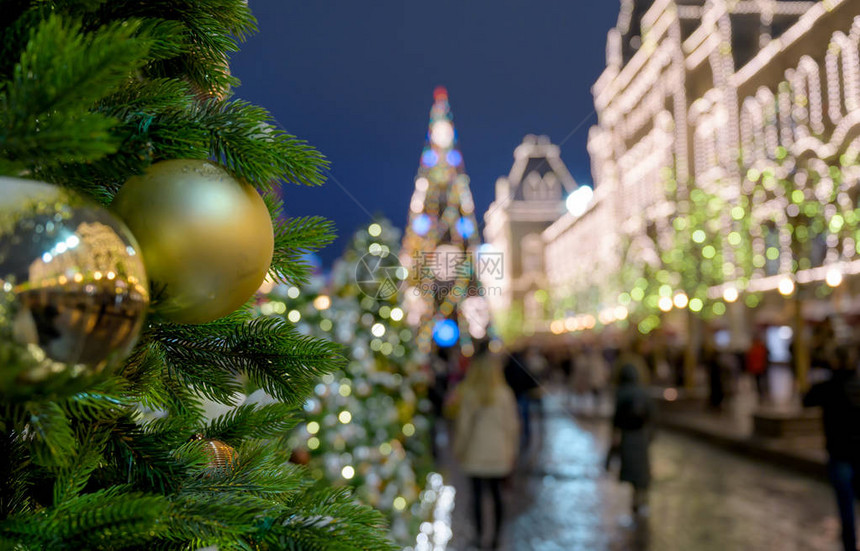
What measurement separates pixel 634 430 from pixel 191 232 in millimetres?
6163

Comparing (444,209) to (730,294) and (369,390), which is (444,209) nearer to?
(730,294)

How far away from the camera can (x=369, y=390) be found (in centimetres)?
585

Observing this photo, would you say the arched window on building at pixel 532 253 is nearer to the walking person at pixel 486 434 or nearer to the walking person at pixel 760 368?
the walking person at pixel 760 368

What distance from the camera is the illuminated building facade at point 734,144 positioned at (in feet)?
49.1

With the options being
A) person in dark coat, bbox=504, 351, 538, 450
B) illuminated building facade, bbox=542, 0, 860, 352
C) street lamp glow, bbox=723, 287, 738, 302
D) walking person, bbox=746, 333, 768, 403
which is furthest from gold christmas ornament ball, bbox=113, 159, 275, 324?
street lamp glow, bbox=723, 287, 738, 302

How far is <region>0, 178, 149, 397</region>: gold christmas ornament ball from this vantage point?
56 centimetres

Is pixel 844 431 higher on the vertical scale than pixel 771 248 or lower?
lower

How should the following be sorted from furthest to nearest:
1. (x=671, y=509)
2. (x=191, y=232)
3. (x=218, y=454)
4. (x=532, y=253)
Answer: (x=532, y=253), (x=671, y=509), (x=218, y=454), (x=191, y=232)

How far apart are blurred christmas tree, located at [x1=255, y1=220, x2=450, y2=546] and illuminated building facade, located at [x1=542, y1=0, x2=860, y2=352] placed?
289 inches

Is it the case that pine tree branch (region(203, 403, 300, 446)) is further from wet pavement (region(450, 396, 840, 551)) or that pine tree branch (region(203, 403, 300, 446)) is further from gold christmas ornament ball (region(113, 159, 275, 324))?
wet pavement (region(450, 396, 840, 551))

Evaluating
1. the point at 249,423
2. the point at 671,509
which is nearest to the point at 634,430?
the point at 671,509

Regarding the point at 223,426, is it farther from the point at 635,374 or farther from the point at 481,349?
the point at 635,374

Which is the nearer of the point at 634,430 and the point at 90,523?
the point at 90,523

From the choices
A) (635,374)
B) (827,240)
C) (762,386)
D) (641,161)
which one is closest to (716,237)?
(827,240)
